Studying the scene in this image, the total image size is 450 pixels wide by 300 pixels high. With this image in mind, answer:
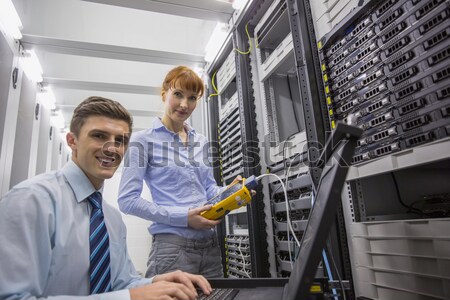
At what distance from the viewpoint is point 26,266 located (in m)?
0.59

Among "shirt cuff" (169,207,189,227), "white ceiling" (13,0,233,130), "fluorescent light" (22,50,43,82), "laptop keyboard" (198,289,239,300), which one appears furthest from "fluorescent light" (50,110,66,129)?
"laptop keyboard" (198,289,239,300)

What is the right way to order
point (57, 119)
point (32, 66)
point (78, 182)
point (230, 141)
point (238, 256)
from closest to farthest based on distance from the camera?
1. point (78, 182)
2. point (238, 256)
3. point (230, 141)
4. point (32, 66)
5. point (57, 119)

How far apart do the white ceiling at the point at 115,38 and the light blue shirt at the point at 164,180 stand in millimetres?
898

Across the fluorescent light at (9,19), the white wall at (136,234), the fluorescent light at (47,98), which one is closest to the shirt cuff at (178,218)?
the fluorescent light at (9,19)

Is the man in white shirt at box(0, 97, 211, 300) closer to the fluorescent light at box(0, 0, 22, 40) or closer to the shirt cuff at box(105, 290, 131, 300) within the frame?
the shirt cuff at box(105, 290, 131, 300)

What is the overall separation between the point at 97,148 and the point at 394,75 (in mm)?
937

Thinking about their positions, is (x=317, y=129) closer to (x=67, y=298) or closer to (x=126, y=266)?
(x=126, y=266)

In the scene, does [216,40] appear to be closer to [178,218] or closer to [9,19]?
[9,19]

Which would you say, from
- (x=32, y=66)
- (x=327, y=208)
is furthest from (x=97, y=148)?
(x=32, y=66)

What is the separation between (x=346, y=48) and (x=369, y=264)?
0.76m

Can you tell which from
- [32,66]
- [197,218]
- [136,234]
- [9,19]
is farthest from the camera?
[136,234]

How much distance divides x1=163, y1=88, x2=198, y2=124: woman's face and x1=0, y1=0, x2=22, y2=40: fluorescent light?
1.16 metres

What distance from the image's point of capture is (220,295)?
75 centimetres

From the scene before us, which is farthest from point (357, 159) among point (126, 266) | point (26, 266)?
point (26, 266)
